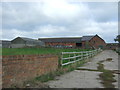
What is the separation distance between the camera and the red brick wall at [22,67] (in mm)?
4758

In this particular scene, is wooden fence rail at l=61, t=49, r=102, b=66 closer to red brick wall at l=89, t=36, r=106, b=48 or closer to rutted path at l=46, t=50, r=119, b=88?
rutted path at l=46, t=50, r=119, b=88

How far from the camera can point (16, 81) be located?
5180 millimetres

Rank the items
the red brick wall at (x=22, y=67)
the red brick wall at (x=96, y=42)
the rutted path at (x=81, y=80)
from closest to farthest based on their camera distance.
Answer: the red brick wall at (x=22, y=67), the rutted path at (x=81, y=80), the red brick wall at (x=96, y=42)

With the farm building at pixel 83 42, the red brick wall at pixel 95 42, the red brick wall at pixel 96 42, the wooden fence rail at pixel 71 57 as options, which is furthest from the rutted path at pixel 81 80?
the red brick wall at pixel 96 42

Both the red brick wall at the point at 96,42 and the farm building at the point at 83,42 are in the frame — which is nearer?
the farm building at the point at 83,42

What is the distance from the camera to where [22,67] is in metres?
5.50

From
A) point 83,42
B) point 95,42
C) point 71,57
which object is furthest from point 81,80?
point 95,42

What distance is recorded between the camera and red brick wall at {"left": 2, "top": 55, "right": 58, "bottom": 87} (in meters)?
4.76

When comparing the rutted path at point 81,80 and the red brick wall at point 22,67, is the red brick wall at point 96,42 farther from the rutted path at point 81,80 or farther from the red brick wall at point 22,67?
the red brick wall at point 22,67

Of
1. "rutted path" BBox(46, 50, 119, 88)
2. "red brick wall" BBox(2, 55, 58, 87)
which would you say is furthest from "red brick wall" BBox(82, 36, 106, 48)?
"red brick wall" BBox(2, 55, 58, 87)

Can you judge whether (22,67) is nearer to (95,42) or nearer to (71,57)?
(71,57)

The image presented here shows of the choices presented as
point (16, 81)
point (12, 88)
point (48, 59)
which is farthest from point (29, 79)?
point (48, 59)

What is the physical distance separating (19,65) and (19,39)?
54.8 meters

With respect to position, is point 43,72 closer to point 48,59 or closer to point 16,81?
point 48,59
